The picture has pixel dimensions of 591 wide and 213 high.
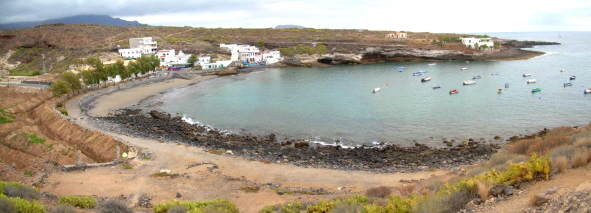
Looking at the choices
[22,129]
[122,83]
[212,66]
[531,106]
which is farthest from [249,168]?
[212,66]

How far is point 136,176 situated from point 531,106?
39.7 m

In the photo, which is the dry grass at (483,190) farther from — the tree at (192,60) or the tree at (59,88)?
the tree at (192,60)

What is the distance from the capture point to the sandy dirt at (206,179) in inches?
639

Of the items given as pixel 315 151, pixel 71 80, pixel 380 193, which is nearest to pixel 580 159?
pixel 380 193

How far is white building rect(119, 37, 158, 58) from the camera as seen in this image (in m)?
85.9

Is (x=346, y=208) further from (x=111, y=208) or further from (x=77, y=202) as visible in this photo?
(x=77, y=202)

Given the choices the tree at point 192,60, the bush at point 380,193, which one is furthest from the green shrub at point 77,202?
the tree at point 192,60

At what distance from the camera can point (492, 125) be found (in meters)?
33.1

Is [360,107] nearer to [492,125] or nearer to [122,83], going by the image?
[492,125]

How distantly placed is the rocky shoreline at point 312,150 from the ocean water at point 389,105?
2135 mm

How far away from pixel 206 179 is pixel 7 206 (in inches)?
385

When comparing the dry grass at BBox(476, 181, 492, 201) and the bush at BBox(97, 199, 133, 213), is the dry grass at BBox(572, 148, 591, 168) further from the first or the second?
the bush at BBox(97, 199, 133, 213)

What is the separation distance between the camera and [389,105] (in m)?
43.6

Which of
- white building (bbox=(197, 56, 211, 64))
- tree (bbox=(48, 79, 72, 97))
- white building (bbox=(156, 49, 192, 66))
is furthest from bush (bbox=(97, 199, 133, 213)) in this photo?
white building (bbox=(197, 56, 211, 64))
